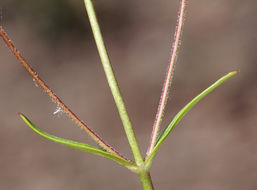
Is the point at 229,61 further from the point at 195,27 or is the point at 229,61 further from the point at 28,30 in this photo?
the point at 28,30

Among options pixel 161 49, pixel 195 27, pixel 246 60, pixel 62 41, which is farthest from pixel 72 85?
pixel 246 60

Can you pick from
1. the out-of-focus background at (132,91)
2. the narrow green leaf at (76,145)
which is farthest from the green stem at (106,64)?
the out-of-focus background at (132,91)

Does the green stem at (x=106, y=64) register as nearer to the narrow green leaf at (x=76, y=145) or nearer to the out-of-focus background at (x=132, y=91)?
the narrow green leaf at (x=76, y=145)

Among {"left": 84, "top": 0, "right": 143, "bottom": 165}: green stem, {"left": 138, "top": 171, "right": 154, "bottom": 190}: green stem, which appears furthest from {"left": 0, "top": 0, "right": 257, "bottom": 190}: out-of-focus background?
{"left": 84, "top": 0, "right": 143, "bottom": 165}: green stem

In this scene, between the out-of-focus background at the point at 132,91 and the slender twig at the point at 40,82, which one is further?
the out-of-focus background at the point at 132,91

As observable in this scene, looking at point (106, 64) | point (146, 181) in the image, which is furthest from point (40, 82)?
point (146, 181)

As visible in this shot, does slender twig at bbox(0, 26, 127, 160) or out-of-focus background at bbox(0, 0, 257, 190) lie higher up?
slender twig at bbox(0, 26, 127, 160)

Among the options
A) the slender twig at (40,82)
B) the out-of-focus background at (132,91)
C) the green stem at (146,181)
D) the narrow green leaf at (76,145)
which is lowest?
the out-of-focus background at (132,91)

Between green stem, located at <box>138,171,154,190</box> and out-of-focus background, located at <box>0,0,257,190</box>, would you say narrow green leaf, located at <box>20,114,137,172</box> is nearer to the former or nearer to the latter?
green stem, located at <box>138,171,154,190</box>
